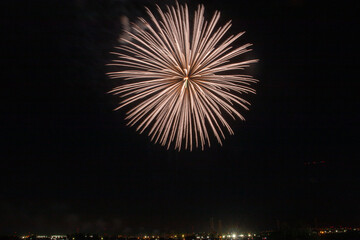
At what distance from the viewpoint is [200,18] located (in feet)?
53.8

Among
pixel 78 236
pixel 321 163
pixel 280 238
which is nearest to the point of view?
pixel 280 238

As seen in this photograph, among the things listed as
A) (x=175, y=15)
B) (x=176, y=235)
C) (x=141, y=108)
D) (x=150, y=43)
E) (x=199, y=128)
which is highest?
(x=175, y=15)

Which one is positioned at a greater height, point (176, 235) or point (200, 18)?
point (200, 18)

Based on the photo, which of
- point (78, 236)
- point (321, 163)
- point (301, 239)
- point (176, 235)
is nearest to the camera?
point (301, 239)

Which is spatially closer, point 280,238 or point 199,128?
point 199,128

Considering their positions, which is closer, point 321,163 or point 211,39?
point 211,39

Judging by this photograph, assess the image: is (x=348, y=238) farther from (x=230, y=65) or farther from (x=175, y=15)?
(x=175, y=15)

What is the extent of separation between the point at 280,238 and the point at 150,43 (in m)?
17.7

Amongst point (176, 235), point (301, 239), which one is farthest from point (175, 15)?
point (176, 235)

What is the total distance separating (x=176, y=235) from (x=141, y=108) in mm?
72196

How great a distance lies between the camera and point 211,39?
17.0m

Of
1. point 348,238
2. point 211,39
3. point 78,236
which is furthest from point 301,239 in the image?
point 78,236

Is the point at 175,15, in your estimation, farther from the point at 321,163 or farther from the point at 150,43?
the point at 321,163

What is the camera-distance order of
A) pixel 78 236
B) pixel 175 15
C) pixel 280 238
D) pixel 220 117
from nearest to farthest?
pixel 175 15, pixel 220 117, pixel 280 238, pixel 78 236
